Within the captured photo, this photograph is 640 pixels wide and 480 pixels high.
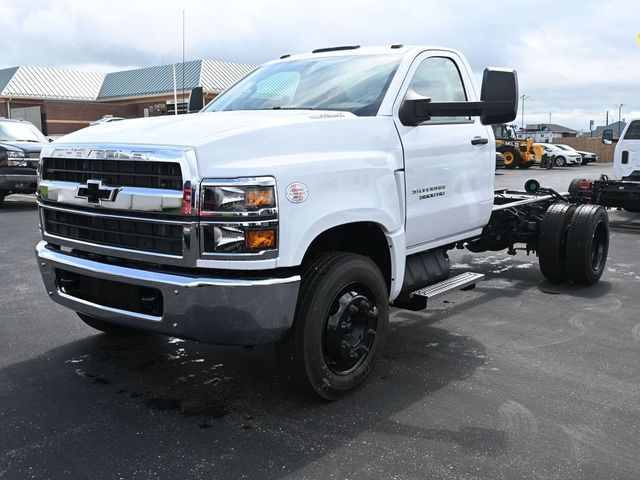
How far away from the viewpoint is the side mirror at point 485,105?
4.26 metres

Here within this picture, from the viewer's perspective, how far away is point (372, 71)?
4.62 metres

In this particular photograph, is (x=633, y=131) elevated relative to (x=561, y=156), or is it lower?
elevated

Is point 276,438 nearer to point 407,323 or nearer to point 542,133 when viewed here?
point 407,323

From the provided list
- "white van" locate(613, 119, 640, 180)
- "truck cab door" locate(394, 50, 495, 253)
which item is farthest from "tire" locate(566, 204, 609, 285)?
"white van" locate(613, 119, 640, 180)

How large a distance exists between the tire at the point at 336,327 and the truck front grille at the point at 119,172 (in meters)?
0.93

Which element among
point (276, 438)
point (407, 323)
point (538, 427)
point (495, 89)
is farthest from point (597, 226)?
point (276, 438)

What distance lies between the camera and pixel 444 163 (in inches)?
187

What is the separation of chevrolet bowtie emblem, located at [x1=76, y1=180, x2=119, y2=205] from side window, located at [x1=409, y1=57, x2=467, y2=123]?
7.17 feet

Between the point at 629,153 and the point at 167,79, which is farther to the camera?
the point at 167,79

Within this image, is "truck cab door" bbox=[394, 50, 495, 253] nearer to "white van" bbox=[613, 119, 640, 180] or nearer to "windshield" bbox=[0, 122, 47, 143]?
"white van" bbox=[613, 119, 640, 180]

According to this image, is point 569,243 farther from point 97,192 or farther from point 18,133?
point 18,133

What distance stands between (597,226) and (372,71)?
3.69 meters

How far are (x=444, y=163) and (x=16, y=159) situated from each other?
1159cm

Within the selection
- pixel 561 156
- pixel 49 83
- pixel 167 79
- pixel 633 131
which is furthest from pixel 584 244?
pixel 49 83
